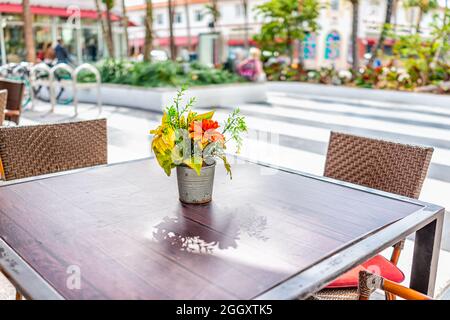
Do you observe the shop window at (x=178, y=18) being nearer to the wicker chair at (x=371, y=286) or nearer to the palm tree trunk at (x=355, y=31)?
the palm tree trunk at (x=355, y=31)

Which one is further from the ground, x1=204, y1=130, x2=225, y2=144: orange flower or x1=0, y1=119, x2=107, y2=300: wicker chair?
x1=204, y1=130, x2=225, y2=144: orange flower

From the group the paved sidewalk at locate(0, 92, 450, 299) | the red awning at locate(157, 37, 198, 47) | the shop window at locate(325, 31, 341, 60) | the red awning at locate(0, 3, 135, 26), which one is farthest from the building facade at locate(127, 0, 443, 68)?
the paved sidewalk at locate(0, 92, 450, 299)

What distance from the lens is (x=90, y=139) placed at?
2.56m

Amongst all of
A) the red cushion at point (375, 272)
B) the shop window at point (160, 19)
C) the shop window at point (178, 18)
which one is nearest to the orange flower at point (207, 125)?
the red cushion at point (375, 272)

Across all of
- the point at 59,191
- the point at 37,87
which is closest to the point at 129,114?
the point at 37,87

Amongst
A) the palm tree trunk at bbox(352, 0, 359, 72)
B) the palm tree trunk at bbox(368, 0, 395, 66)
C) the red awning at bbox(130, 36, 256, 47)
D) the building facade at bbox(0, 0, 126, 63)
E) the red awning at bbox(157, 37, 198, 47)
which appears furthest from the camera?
the red awning at bbox(157, 37, 198, 47)

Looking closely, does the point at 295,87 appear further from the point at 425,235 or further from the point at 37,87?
the point at 425,235

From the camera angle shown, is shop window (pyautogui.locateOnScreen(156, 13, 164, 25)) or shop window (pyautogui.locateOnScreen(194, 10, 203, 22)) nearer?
shop window (pyautogui.locateOnScreen(194, 10, 203, 22))

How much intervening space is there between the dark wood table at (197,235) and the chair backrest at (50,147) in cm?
42

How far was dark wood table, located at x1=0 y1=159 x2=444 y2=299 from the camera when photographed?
1170 mm

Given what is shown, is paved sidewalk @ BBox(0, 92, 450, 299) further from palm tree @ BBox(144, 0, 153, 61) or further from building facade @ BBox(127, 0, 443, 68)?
building facade @ BBox(127, 0, 443, 68)

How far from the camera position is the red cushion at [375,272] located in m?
1.72

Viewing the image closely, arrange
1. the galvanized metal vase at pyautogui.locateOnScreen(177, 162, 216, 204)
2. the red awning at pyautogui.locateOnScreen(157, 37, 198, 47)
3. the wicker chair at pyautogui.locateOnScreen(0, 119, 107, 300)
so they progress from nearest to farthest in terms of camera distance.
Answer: the galvanized metal vase at pyautogui.locateOnScreen(177, 162, 216, 204), the wicker chair at pyautogui.locateOnScreen(0, 119, 107, 300), the red awning at pyautogui.locateOnScreen(157, 37, 198, 47)

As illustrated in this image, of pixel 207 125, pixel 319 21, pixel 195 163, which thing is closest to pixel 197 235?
pixel 195 163
